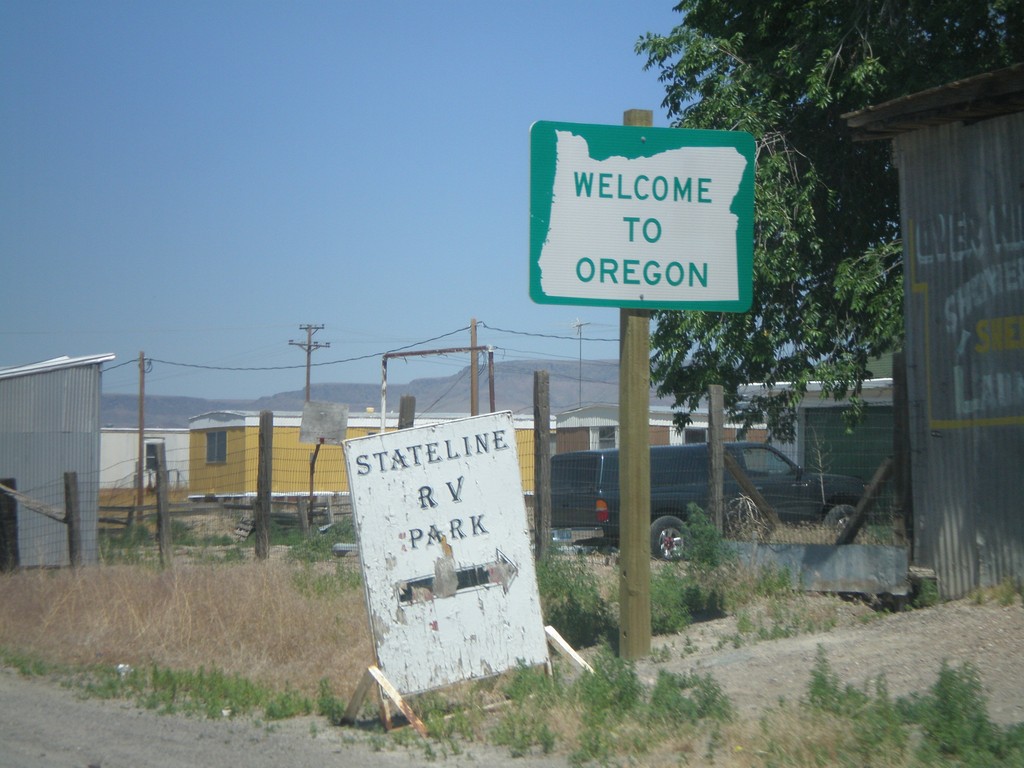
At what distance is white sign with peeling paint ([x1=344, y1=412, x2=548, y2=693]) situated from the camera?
611 cm

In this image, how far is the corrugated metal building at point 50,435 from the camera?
15.6m

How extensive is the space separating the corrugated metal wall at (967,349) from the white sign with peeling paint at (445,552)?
345 centimetres

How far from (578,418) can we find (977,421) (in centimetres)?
3850

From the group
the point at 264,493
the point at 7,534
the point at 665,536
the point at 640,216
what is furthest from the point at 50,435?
the point at 640,216

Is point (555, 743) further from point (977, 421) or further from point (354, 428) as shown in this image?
point (354, 428)

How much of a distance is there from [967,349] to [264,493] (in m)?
7.78

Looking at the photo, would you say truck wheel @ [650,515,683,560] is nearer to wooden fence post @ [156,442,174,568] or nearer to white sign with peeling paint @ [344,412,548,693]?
wooden fence post @ [156,442,174,568]

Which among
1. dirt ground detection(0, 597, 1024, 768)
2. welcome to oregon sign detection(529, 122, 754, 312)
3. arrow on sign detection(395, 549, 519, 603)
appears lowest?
dirt ground detection(0, 597, 1024, 768)

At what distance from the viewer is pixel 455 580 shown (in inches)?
247

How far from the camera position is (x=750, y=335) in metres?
14.0

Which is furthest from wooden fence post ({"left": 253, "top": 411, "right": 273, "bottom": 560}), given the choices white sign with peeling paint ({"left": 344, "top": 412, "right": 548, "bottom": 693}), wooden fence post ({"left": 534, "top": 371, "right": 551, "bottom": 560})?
white sign with peeling paint ({"left": 344, "top": 412, "right": 548, "bottom": 693})

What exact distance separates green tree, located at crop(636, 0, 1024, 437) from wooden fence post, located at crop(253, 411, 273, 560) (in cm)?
538

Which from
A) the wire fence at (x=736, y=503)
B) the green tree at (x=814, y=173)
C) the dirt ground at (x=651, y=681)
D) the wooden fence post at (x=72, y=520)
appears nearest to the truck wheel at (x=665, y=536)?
the wire fence at (x=736, y=503)

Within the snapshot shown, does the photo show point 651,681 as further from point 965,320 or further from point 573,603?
point 965,320
